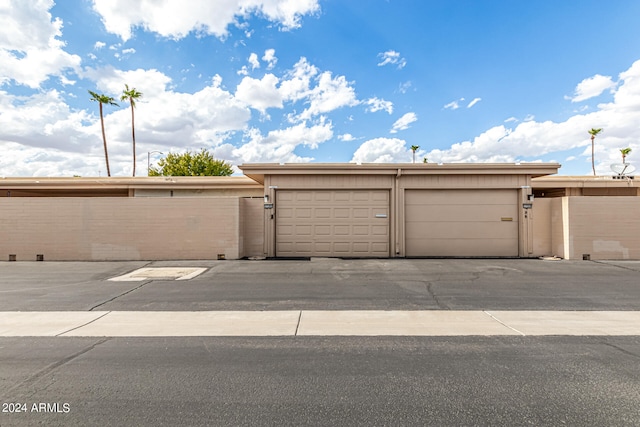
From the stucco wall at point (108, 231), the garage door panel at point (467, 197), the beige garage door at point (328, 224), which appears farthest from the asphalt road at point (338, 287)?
the garage door panel at point (467, 197)

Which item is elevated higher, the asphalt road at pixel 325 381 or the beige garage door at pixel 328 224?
the beige garage door at pixel 328 224

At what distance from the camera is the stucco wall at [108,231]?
39.8 feet

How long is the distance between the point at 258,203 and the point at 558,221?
1164 centimetres

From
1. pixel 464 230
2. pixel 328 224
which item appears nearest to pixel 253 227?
pixel 328 224

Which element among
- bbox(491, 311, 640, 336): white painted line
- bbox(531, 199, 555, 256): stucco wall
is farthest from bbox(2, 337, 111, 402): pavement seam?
bbox(531, 199, 555, 256): stucco wall

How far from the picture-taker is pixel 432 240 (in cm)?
1295

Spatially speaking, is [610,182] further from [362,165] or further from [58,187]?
[58,187]

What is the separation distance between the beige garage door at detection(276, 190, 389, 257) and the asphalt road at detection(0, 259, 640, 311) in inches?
67.6

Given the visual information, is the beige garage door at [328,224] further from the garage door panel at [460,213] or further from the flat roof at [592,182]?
the flat roof at [592,182]

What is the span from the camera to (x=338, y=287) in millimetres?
7867

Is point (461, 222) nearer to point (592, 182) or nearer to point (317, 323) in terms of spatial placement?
point (592, 182)

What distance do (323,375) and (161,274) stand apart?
24.7 feet

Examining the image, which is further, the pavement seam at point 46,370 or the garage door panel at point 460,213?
the garage door panel at point 460,213

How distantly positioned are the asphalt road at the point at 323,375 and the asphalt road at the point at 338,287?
8cm
